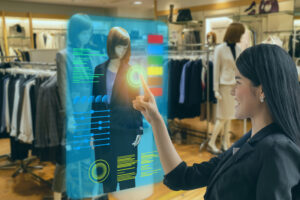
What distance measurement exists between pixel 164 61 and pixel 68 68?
1.15 feet

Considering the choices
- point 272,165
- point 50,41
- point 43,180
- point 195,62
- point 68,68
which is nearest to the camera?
point 272,165

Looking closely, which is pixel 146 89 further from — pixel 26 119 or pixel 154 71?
pixel 26 119

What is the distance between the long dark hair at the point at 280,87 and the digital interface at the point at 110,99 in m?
0.35

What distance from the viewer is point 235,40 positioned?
356 centimetres

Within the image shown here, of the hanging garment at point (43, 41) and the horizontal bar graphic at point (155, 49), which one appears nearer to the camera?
the horizontal bar graphic at point (155, 49)

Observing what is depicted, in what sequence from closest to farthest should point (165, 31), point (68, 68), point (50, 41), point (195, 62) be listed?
1. point (68, 68)
2. point (165, 31)
3. point (195, 62)
4. point (50, 41)

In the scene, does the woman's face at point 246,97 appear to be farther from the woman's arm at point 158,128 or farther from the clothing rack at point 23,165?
the clothing rack at point 23,165

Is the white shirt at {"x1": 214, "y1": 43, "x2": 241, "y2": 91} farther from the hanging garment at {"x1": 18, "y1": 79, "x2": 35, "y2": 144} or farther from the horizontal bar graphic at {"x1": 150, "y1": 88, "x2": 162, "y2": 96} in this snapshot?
the horizontal bar graphic at {"x1": 150, "y1": 88, "x2": 162, "y2": 96}

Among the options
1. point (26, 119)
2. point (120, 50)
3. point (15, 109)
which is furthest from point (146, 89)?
point (15, 109)

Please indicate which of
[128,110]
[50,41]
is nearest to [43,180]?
[128,110]

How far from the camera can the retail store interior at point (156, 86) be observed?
114 centimetres

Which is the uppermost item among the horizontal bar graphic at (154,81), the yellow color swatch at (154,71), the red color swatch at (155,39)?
the red color swatch at (155,39)

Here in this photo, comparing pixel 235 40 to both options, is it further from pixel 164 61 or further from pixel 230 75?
pixel 164 61

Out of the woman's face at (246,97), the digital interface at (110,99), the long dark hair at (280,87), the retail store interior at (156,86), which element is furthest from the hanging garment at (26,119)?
the long dark hair at (280,87)
